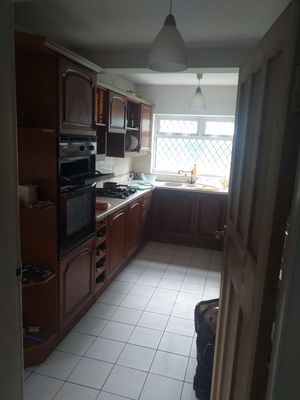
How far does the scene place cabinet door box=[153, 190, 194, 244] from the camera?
175 inches

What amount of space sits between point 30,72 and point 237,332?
73.1 inches

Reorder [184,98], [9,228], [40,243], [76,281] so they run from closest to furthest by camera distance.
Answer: [9,228], [40,243], [76,281], [184,98]

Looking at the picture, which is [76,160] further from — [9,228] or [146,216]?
[146,216]

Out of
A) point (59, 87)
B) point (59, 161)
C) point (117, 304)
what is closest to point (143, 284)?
point (117, 304)

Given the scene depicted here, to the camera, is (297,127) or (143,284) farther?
(143,284)

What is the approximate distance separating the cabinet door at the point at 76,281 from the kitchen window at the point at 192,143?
112 inches

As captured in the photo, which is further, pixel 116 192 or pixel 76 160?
pixel 116 192

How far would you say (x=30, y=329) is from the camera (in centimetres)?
220

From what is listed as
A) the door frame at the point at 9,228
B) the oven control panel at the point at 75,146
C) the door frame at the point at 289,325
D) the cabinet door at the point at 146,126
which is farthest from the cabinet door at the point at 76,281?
the cabinet door at the point at 146,126

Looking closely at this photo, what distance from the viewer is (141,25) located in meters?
2.31

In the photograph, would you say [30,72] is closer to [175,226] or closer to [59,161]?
[59,161]

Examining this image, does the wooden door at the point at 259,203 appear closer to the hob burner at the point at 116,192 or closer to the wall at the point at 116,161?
the hob burner at the point at 116,192

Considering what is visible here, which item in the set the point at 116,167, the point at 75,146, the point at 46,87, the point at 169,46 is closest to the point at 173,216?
the point at 116,167

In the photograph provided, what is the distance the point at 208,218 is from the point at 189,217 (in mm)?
271
